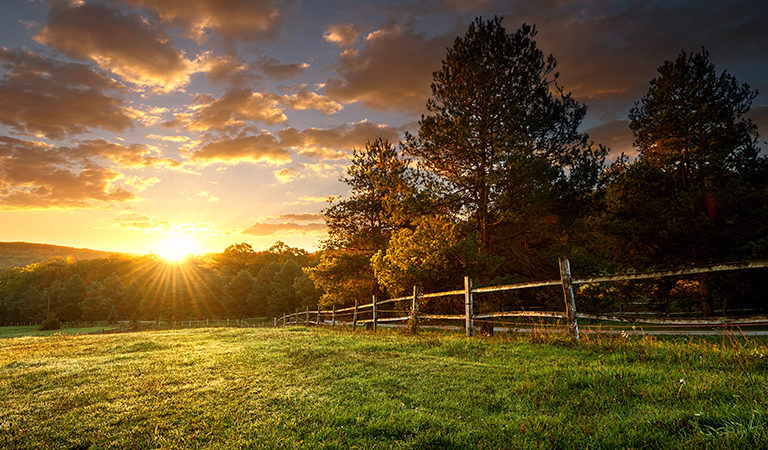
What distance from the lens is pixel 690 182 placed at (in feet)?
61.0

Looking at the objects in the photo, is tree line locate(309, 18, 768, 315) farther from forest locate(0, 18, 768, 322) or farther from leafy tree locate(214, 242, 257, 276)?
leafy tree locate(214, 242, 257, 276)

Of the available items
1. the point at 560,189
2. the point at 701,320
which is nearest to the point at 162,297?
the point at 560,189

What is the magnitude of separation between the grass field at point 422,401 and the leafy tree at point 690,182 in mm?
13597

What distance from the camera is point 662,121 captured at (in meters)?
19.2

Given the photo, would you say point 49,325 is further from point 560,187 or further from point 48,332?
point 560,187

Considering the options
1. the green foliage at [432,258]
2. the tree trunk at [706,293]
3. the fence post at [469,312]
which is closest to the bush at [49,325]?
the green foliage at [432,258]

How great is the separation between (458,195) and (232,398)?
14.0 meters

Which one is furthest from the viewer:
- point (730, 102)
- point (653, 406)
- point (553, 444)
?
point (730, 102)

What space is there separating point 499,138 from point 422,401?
13.2 meters

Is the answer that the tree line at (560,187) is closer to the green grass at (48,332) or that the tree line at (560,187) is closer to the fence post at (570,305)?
the fence post at (570,305)

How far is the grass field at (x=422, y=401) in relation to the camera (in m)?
3.43

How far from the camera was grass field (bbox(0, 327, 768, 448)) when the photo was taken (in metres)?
3.43

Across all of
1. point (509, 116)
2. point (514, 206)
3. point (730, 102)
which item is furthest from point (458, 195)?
point (730, 102)

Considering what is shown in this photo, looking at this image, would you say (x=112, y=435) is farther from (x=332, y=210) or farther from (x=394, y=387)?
(x=332, y=210)
